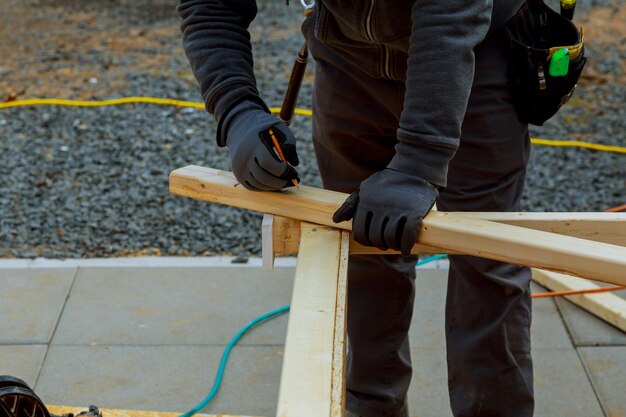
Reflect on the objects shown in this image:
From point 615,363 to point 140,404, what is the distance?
167 cm

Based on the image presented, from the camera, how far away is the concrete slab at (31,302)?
3254mm

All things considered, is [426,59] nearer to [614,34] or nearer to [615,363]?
[615,363]

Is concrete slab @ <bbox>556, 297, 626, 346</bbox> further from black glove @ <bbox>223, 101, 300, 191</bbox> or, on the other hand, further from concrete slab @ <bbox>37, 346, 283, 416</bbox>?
black glove @ <bbox>223, 101, 300, 191</bbox>

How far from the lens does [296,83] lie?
256cm

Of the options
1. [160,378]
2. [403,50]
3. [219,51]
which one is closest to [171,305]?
[160,378]

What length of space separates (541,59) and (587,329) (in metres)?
1.54

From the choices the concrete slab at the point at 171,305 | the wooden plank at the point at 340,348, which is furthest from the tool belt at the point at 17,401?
the concrete slab at the point at 171,305

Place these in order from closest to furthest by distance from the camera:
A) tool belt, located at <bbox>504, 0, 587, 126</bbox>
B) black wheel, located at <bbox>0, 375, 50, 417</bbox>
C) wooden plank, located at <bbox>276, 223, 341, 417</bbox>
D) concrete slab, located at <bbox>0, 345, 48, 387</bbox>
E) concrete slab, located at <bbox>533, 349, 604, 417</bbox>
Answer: wooden plank, located at <bbox>276, 223, 341, 417</bbox>
black wheel, located at <bbox>0, 375, 50, 417</bbox>
tool belt, located at <bbox>504, 0, 587, 126</bbox>
concrete slab, located at <bbox>533, 349, 604, 417</bbox>
concrete slab, located at <bbox>0, 345, 48, 387</bbox>

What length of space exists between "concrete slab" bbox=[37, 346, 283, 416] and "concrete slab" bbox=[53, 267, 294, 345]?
75 mm

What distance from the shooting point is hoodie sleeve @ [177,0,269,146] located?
2.08 metres

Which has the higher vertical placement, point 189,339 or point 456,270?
point 456,270

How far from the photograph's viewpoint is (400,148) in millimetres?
1804

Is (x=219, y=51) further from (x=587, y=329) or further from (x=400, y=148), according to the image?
(x=587, y=329)

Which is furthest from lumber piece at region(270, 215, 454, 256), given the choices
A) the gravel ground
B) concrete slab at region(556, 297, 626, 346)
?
the gravel ground
